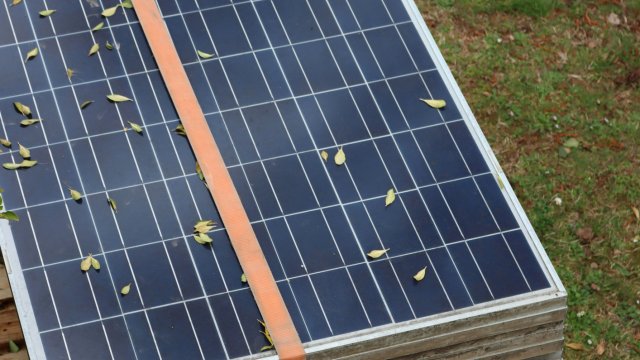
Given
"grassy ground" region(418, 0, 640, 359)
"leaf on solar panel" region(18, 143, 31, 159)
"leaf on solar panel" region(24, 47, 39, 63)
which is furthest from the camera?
"grassy ground" region(418, 0, 640, 359)

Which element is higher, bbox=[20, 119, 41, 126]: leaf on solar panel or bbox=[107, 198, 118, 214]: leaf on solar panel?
bbox=[20, 119, 41, 126]: leaf on solar panel

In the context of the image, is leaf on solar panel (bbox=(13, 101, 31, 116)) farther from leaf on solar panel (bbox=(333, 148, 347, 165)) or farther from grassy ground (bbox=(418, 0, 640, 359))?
grassy ground (bbox=(418, 0, 640, 359))

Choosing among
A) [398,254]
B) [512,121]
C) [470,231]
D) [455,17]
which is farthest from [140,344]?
[455,17]

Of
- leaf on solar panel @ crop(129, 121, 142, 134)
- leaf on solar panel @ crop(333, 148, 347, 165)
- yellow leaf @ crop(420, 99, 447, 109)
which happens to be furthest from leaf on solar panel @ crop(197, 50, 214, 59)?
yellow leaf @ crop(420, 99, 447, 109)

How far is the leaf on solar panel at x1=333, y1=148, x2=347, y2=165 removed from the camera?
11.5 m

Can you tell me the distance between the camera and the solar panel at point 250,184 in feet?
34.2

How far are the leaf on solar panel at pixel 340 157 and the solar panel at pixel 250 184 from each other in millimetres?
49

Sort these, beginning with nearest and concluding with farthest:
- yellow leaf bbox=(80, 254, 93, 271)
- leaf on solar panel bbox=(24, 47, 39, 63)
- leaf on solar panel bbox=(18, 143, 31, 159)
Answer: yellow leaf bbox=(80, 254, 93, 271), leaf on solar panel bbox=(18, 143, 31, 159), leaf on solar panel bbox=(24, 47, 39, 63)

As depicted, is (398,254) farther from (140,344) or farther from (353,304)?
(140,344)

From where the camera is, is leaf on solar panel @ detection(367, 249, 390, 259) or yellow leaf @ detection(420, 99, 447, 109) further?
yellow leaf @ detection(420, 99, 447, 109)

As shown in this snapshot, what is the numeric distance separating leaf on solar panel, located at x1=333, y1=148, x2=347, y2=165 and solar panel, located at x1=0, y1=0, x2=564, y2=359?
0.05m

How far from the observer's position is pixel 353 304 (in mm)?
10578

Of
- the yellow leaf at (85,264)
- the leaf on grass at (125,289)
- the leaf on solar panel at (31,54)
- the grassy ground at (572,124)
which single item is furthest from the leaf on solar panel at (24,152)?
the grassy ground at (572,124)

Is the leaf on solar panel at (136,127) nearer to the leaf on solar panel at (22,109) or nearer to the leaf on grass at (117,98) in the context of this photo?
the leaf on grass at (117,98)
